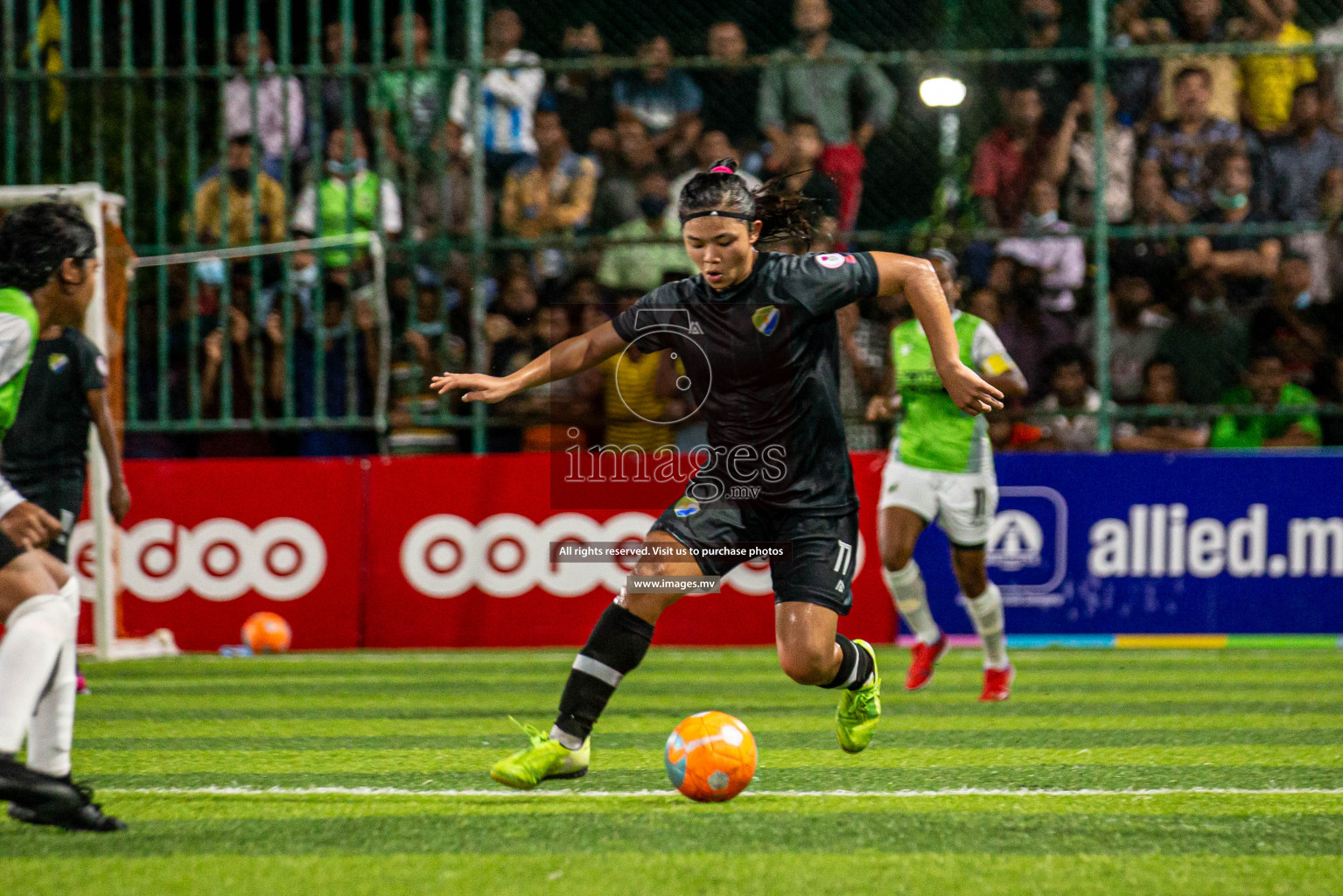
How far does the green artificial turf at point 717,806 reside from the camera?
13.1 ft

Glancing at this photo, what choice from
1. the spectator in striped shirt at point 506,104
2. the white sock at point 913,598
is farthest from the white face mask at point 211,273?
the white sock at point 913,598

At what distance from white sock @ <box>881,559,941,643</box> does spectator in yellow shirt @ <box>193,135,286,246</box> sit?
5438mm

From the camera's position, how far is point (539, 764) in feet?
17.1

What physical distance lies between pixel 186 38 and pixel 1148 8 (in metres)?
6.95

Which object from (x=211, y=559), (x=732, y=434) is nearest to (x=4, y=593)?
(x=732, y=434)

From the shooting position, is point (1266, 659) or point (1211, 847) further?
point (1266, 659)

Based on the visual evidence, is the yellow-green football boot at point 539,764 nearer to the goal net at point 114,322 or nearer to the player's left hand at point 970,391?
the player's left hand at point 970,391

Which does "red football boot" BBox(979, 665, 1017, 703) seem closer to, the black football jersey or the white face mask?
the black football jersey

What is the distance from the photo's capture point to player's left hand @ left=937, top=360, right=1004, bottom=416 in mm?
4891

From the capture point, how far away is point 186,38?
1146 centimetres

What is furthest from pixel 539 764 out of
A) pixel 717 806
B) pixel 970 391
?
pixel 970 391

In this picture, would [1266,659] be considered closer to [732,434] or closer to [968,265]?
[968,265]

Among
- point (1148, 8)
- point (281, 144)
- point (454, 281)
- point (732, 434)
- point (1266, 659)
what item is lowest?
point (1266, 659)

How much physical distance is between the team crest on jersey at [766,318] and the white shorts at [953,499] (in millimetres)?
3333
